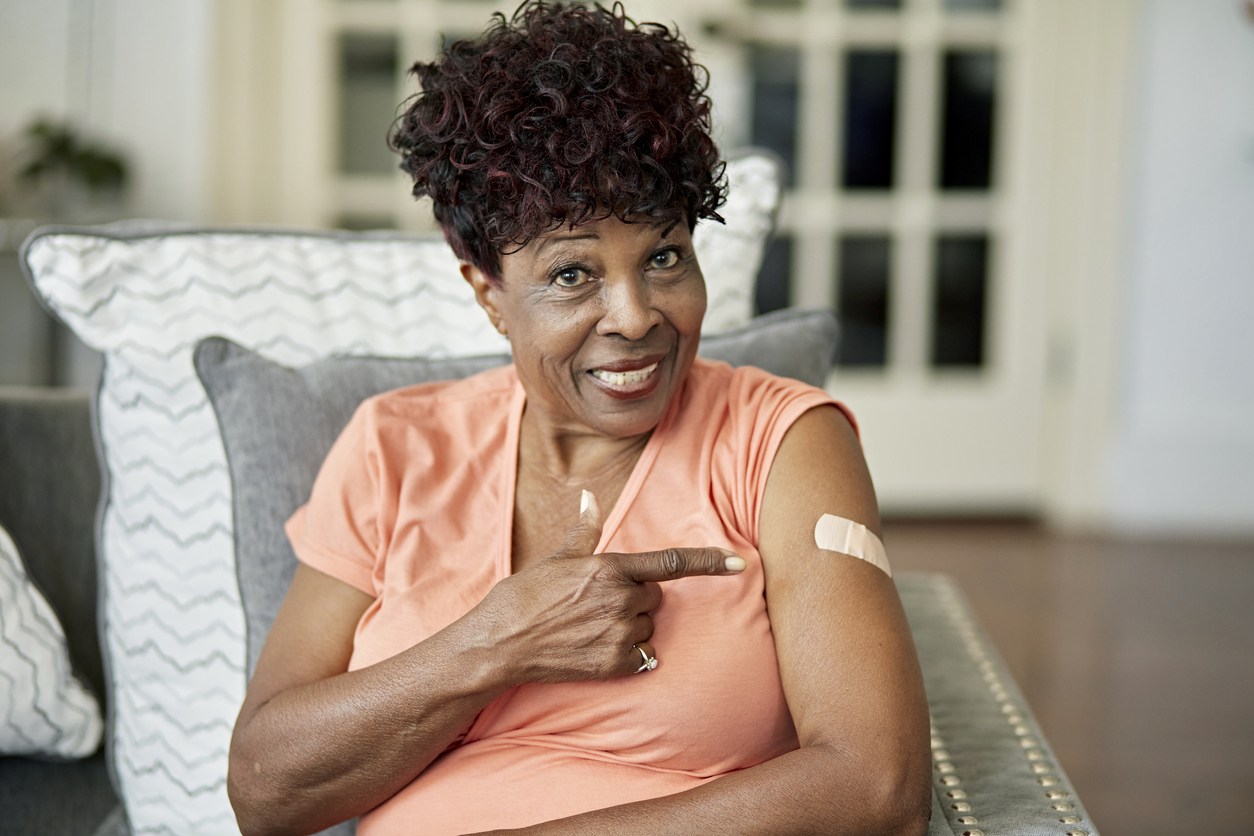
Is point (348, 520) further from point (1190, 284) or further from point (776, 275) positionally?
point (1190, 284)

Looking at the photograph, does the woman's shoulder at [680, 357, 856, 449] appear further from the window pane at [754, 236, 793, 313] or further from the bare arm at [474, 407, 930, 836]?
the window pane at [754, 236, 793, 313]

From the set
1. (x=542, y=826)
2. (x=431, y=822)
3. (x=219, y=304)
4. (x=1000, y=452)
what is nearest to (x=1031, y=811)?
(x=542, y=826)

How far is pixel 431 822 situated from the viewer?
0.98 m

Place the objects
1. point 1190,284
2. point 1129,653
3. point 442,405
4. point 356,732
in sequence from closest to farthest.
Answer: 1. point 356,732
2. point 442,405
3. point 1129,653
4. point 1190,284

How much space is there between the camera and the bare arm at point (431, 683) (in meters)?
0.93

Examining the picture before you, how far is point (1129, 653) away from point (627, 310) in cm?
211

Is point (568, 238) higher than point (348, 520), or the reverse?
point (568, 238)

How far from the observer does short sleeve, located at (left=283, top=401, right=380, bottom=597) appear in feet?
3.52

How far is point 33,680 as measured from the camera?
119 centimetres

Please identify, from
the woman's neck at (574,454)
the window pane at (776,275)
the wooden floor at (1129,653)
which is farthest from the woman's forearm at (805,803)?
the window pane at (776,275)

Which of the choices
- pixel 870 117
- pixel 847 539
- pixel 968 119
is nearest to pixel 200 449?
pixel 847 539

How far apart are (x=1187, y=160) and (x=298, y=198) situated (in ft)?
9.07

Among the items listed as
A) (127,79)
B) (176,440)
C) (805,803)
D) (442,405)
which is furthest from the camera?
(127,79)

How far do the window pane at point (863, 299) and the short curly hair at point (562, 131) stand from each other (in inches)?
103
